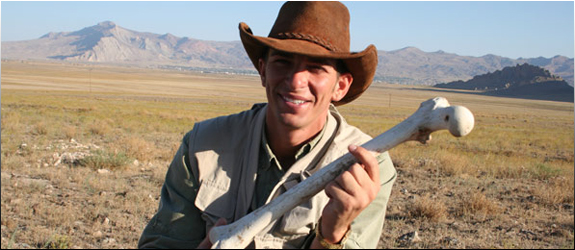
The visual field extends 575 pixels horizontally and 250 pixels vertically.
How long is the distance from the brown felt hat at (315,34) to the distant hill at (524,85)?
363 ft

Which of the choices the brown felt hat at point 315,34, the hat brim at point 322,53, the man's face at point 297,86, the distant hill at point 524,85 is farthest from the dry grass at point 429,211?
the distant hill at point 524,85

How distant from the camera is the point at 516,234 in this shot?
20.7ft

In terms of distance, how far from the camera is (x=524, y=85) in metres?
121

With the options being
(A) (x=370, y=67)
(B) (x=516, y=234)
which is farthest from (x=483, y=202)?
(A) (x=370, y=67)

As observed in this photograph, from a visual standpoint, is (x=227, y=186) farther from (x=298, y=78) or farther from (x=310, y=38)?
(x=310, y=38)

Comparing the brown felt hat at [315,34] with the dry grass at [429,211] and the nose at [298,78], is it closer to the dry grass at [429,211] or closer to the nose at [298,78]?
the nose at [298,78]

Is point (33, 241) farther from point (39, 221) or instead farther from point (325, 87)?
point (325, 87)

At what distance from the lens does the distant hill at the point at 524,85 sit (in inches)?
4253

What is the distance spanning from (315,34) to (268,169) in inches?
25.9

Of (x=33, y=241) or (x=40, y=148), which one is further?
(x=40, y=148)

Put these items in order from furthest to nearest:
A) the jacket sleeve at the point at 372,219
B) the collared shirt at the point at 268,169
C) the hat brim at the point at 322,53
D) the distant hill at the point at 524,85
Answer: the distant hill at the point at 524,85
the collared shirt at the point at 268,169
the hat brim at the point at 322,53
the jacket sleeve at the point at 372,219

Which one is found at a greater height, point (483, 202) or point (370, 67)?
point (370, 67)

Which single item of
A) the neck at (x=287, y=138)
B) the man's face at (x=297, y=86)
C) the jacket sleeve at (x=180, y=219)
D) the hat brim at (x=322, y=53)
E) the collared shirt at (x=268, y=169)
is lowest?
the jacket sleeve at (x=180, y=219)

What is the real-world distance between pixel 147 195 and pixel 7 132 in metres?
8.70
